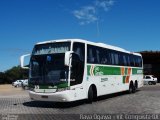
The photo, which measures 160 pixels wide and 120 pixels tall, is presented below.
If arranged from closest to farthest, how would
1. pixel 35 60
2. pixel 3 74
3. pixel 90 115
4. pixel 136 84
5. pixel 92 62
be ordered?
pixel 90 115
pixel 35 60
pixel 92 62
pixel 136 84
pixel 3 74

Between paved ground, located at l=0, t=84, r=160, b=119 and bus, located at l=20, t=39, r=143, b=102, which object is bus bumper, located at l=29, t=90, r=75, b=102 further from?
paved ground, located at l=0, t=84, r=160, b=119

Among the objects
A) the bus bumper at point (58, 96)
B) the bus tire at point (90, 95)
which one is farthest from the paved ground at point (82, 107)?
the bus bumper at point (58, 96)

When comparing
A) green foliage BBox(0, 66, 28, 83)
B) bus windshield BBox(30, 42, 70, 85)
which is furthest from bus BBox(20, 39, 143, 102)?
green foliage BBox(0, 66, 28, 83)

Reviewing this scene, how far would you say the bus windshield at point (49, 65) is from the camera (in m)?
16.5

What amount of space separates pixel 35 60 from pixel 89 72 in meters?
2.98

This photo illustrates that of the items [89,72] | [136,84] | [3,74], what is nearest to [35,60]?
[89,72]

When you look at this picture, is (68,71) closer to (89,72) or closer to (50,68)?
(50,68)

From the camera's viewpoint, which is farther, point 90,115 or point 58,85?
point 58,85

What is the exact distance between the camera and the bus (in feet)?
54.0

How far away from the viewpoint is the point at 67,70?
1650 centimetres

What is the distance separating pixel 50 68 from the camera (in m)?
16.7

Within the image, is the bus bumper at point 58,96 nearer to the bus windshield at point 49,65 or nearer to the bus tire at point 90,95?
the bus windshield at point 49,65

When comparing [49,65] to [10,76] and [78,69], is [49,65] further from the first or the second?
[10,76]

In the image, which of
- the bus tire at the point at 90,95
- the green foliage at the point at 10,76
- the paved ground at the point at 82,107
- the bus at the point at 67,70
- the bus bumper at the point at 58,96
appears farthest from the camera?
the green foliage at the point at 10,76
